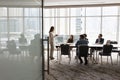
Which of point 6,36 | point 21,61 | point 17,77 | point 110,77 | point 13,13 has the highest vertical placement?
point 13,13

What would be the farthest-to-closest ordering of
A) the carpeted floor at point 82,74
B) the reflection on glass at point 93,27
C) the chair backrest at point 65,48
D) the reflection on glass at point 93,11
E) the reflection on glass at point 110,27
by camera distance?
1. the reflection on glass at point 93,27
2. the reflection on glass at point 93,11
3. the reflection on glass at point 110,27
4. the chair backrest at point 65,48
5. the carpeted floor at point 82,74

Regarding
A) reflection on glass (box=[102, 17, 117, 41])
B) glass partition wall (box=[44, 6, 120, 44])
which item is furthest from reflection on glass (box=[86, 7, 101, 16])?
reflection on glass (box=[102, 17, 117, 41])

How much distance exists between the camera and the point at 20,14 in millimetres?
1759

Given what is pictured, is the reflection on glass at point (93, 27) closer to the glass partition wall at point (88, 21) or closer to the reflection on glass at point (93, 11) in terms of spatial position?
the glass partition wall at point (88, 21)

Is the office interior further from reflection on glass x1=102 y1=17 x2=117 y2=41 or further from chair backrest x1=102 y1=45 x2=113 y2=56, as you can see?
chair backrest x1=102 y1=45 x2=113 y2=56

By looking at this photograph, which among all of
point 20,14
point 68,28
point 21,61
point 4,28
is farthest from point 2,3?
point 68,28

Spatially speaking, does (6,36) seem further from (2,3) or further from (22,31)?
(22,31)

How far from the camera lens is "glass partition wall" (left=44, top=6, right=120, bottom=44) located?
12.1 metres

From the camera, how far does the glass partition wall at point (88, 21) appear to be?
12078 millimetres

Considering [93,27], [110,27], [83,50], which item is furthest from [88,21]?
[83,50]

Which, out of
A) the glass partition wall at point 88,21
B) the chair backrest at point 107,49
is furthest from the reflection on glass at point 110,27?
the chair backrest at point 107,49

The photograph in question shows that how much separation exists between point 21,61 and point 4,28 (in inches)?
21.8

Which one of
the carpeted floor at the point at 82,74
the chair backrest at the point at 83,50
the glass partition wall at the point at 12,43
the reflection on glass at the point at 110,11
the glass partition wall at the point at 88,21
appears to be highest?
the reflection on glass at the point at 110,11

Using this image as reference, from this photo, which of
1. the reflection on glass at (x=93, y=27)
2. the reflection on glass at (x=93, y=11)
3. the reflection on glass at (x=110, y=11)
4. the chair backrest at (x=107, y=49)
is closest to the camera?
the chair backrest at (x=107, y=49)
